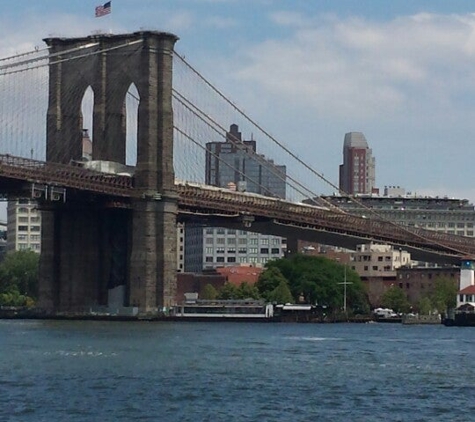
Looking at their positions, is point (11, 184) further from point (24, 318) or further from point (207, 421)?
point (207, 421)

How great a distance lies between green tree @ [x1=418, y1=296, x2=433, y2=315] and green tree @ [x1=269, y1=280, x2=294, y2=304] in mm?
9093

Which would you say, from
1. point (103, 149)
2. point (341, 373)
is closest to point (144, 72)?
point (103, 149)

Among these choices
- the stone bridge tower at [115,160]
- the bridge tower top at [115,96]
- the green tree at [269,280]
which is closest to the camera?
the stone bridge tower at [115,160]

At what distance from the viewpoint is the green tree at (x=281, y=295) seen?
119 metres

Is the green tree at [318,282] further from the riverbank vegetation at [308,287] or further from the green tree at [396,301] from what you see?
the green tree at [396,301]

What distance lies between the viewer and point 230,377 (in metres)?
50.1

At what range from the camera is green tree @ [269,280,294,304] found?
4673 inches

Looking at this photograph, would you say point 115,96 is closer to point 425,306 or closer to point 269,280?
point 269,280

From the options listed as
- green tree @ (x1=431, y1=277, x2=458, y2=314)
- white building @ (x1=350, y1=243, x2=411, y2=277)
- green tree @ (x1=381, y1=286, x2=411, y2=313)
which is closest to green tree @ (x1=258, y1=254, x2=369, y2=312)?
green tree @ (x1=381, y1=286, x2=411, y2=313)

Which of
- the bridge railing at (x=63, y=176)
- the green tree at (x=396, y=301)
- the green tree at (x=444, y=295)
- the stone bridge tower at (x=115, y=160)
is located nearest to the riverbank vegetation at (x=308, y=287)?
the green tree at (x=396, y=301)

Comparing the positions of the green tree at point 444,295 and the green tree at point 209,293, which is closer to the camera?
the green tree at point 444,295

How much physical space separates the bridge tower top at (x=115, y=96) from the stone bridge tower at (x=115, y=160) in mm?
56

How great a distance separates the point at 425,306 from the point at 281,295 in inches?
409

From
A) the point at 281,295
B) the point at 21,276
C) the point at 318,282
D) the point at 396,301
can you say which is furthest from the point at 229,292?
the point at 21,276
